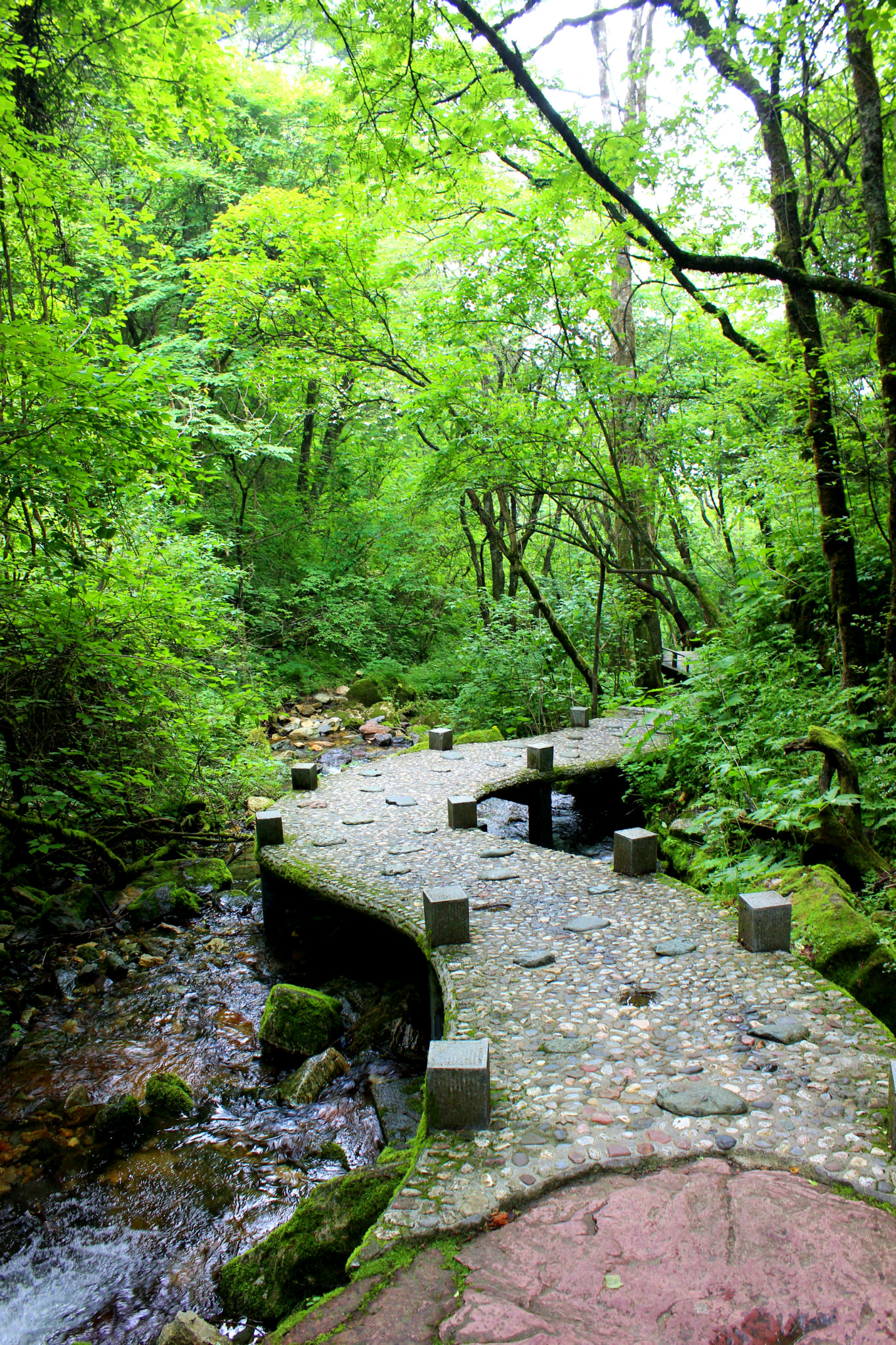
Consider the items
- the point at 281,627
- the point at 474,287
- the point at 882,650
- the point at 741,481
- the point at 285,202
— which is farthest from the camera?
the point at 281,627

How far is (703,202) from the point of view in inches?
298

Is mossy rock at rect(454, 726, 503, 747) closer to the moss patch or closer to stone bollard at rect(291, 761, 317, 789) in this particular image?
the moss patch

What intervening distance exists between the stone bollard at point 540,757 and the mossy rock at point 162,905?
410 cm

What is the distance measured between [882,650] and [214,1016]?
7.05m

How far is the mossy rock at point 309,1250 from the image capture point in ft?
9.40

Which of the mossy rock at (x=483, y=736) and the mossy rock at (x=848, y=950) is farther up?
the mossy rock at (x=483, y=736)

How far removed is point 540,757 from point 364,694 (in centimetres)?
781

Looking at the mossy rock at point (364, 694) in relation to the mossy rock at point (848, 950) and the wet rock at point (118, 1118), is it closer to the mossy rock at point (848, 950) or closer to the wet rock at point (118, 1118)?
the wet rock at point (118, 1118)

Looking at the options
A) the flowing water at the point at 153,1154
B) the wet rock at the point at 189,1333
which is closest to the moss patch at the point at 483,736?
the flowing water at the point at 153,1154

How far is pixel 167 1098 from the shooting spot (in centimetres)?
433

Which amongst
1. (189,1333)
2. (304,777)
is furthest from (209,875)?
(189,1333)

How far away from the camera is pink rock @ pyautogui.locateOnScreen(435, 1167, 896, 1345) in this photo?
195 centimetres

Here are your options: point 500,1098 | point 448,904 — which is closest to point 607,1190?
point 500,1098

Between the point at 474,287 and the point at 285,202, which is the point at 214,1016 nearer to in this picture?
the point at 474,287
